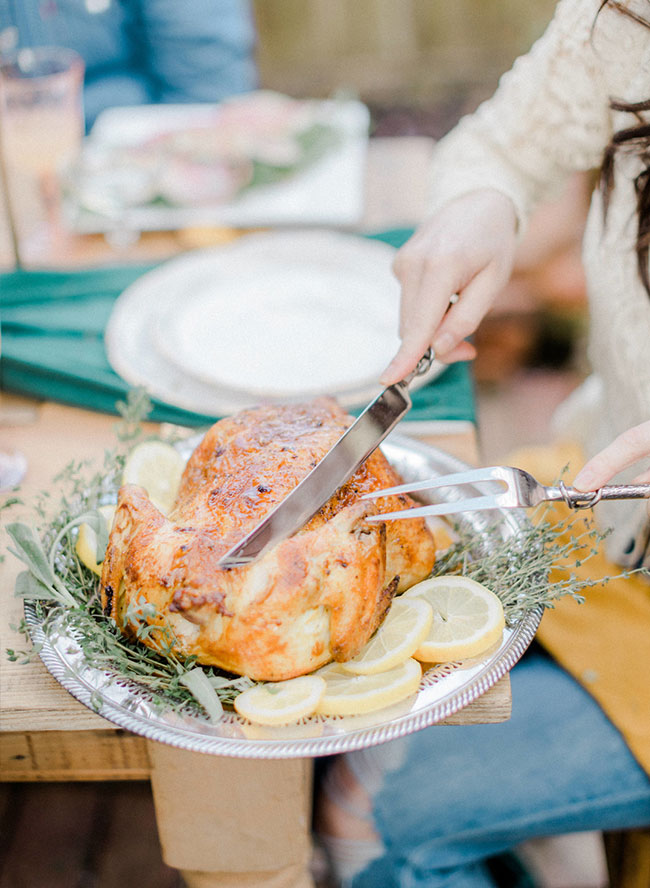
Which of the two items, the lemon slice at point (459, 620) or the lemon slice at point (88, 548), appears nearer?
the lemon slice at point (459, 620)

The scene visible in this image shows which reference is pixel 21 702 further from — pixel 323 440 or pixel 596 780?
pixel 596 780

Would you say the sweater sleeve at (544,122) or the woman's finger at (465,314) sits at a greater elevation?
the sweater sleeve at (544,122)

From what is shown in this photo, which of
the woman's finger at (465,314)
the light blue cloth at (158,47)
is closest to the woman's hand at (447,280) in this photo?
the woman's finger at (465,314)

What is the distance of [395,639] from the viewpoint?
2.99 ft

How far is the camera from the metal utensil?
0.92 meters

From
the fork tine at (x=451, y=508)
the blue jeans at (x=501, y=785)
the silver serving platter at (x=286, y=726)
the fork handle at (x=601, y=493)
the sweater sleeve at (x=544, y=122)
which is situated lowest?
the blue jeans at (x=501, y=785)

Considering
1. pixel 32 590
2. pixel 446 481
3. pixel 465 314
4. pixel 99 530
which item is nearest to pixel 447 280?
pixel 465 314

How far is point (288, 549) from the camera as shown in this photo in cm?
89

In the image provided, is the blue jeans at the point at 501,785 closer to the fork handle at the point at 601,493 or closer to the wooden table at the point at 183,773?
the wooden table at the point at 183,773

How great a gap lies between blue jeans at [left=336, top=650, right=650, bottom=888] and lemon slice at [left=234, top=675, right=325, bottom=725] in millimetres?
627

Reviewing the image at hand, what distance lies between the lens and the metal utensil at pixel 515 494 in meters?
0.92

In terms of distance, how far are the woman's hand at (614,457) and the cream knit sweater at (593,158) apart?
1.26ft

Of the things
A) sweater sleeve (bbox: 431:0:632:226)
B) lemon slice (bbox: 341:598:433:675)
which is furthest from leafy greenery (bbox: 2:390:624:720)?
Answer: sweater sleeve (bbox: 431:0:632:226)

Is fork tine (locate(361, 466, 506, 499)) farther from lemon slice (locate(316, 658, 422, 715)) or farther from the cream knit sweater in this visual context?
the cream knit sweater
